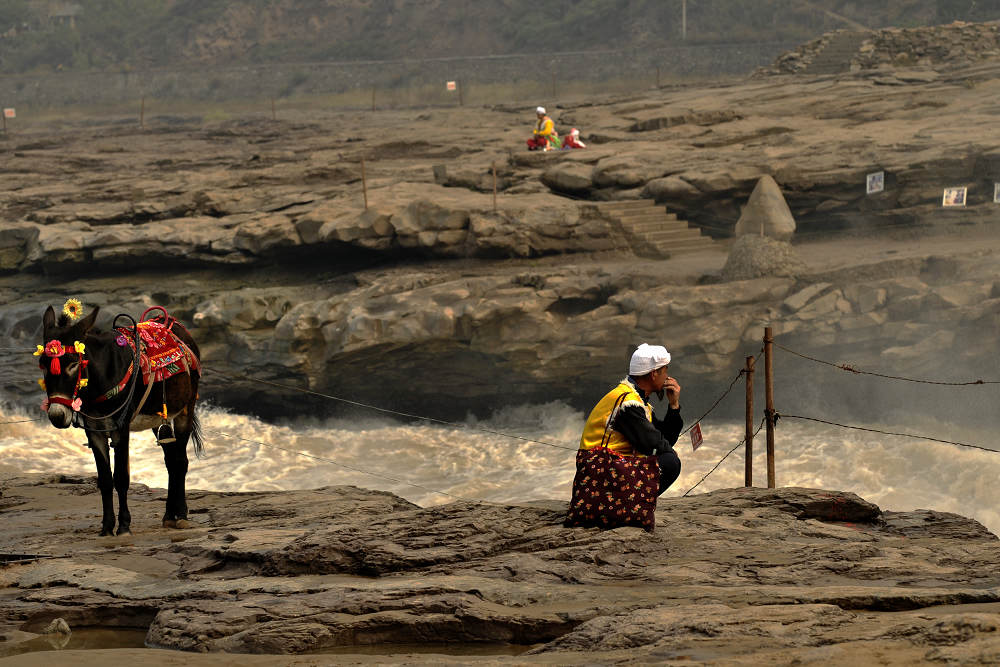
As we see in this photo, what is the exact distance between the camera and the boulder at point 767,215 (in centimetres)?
1845

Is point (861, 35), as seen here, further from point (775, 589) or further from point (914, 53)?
point (775, 589)

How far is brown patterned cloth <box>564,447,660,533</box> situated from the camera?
6.04 meters

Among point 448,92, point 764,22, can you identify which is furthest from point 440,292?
point 764,22

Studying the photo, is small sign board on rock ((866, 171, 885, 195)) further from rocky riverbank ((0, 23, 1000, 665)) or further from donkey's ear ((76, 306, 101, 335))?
donkey's ear ((76, 306, 101, 335))

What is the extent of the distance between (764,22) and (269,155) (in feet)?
112

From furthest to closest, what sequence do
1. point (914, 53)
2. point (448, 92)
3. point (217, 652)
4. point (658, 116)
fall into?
point (448, 92) → point (914, 53) → point (658, 116) → point (217, 652)

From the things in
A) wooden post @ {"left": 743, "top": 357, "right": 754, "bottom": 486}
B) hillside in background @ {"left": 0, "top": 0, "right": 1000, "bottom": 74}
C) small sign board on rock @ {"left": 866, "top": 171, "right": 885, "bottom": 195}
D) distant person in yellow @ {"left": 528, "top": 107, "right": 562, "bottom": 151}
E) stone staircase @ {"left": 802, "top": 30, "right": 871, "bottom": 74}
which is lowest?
wooden post @ {"left": 743, "top": 357, "right": 754, "bottom": 486}

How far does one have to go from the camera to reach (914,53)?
105 feet

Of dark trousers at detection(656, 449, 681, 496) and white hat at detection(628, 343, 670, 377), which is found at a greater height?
white hat at detection(628, 343, 670, 377)

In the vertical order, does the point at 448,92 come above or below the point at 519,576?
above

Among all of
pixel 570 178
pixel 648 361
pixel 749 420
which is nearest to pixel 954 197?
pixel 570 178

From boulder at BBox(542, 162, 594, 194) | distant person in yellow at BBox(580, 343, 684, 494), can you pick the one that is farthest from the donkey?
boulder at BBox(542, 162, 594, 194)

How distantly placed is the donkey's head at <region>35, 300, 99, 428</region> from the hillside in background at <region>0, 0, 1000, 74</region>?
155 feet

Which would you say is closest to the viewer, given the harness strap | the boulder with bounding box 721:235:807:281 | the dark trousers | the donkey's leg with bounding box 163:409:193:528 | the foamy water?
the dark trousers
